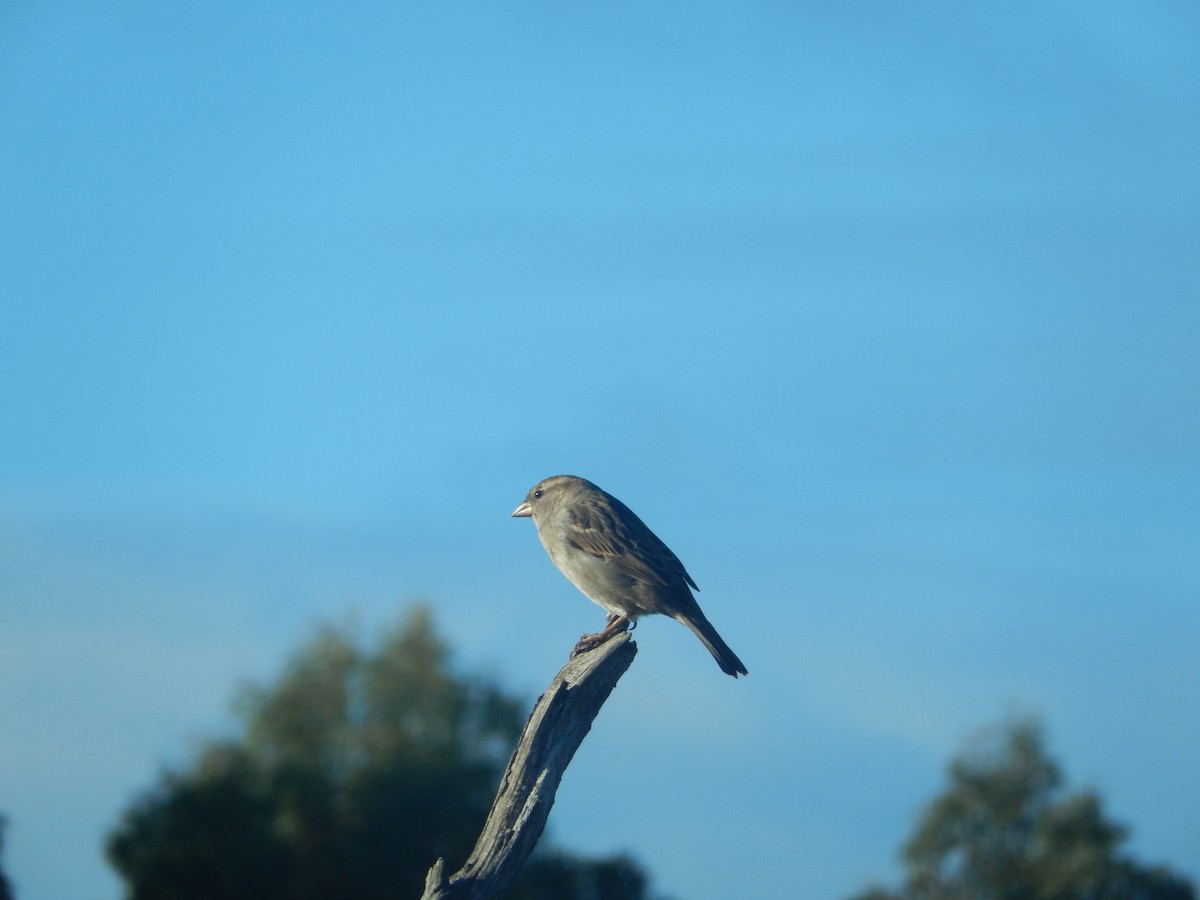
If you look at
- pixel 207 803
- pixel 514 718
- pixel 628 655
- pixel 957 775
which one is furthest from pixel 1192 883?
pixel 628 655

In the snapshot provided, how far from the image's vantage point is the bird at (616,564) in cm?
1260

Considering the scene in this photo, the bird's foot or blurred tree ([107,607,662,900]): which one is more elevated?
blurred tree ([107,607,662,900])

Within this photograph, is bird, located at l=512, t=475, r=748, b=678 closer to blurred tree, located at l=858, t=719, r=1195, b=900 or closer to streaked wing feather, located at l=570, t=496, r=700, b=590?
streaked wing feather, located at l=570, t=496, r=700, b=590

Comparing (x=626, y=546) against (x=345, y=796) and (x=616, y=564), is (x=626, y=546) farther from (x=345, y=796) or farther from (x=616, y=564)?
(x=345, y=796)

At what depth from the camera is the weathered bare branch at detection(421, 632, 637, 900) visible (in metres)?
7.69

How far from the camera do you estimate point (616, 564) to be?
13.0 meters

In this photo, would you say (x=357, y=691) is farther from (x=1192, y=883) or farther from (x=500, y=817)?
(x=500, y=817)

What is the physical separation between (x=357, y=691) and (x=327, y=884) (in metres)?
6.02

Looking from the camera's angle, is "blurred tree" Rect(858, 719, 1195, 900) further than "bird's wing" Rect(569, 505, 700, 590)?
Yes

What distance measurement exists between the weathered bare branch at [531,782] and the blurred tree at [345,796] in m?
22.4

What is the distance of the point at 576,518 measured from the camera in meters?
13.9

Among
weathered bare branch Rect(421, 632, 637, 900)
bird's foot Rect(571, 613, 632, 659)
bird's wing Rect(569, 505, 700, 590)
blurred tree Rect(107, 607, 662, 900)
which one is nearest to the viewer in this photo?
weathered bare branch Rect(421, 632, 637, 900)

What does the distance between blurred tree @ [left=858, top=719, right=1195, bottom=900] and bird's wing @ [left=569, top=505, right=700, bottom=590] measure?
25.9 meters

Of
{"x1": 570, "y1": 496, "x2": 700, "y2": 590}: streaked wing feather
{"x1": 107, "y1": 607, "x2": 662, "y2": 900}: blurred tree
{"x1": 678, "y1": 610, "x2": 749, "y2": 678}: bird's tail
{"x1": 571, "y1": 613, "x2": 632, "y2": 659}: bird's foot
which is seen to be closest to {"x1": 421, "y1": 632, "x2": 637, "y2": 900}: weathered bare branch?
{"x1": 571, "y1": 613, "x2": 632, "y2": 659}: bird's foot
